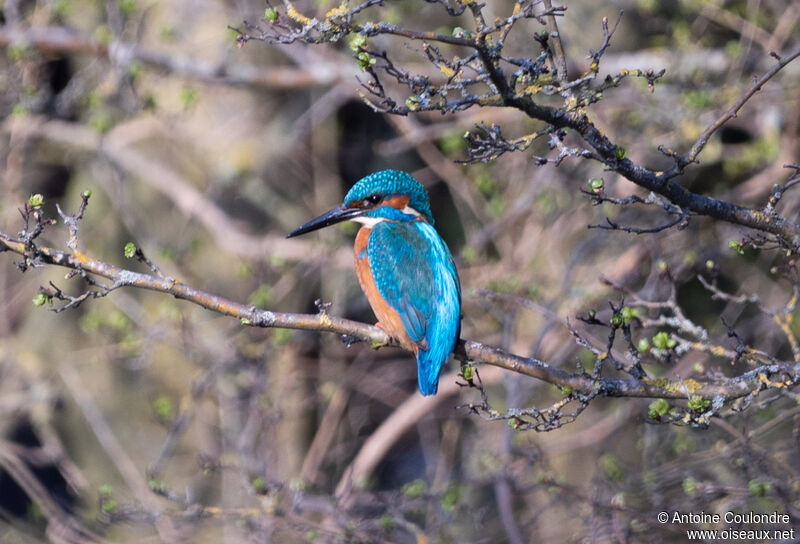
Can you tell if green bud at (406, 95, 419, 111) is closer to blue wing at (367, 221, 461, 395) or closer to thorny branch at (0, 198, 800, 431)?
thorny branch at (0, 198, 800, 431)

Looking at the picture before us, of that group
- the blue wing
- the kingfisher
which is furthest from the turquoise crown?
the blue wing

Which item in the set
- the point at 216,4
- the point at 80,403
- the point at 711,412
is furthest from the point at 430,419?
the point at 711,412

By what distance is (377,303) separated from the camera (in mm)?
2996

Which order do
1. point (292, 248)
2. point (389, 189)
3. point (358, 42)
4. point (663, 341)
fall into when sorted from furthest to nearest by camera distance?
1. point (292, 248)
2. point (389, 189)
3. point (663, 341)
4. point (358, 42)

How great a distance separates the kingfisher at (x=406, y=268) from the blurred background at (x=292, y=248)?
3.08 feet

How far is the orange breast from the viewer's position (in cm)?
282

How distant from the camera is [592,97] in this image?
204 cm

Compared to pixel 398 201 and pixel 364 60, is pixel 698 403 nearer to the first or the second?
pixel 364 60

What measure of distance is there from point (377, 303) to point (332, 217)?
0.38 m

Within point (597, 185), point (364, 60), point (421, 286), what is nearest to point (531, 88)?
point (597, 185)

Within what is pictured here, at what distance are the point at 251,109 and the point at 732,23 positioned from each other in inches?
114

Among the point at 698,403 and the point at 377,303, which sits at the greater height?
the point at 377,303

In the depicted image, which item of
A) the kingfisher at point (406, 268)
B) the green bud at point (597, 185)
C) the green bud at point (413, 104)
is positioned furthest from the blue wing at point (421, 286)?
the green bud at point (413, 104)

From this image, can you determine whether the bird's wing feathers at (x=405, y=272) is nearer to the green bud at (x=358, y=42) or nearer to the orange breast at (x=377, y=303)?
the orange breast at (x=377, y=303)
